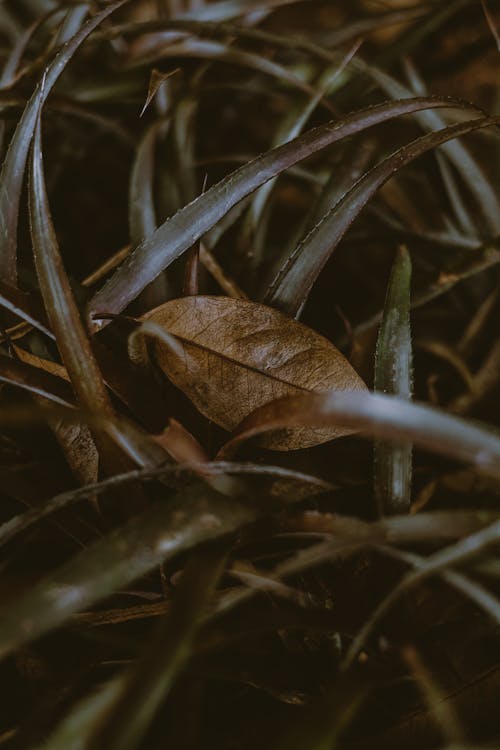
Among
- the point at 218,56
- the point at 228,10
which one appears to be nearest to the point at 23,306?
the point at 218,56

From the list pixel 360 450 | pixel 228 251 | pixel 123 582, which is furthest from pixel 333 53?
pixel 123 582

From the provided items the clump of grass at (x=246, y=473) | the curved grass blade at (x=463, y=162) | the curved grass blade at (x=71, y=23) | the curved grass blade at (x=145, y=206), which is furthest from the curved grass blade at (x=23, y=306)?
the curved grass blade at (x=463, y=162)

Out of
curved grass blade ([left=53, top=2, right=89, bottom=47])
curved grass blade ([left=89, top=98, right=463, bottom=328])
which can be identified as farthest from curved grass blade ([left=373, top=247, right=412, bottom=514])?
curved grass blade ([left=53, top=2, right=89, bottom=47])

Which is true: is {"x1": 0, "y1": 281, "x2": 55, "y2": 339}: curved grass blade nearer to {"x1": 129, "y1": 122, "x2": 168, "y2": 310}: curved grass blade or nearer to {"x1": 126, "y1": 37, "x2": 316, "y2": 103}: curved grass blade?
{"x1": 129, "y1": 122, "x2": 168, "y2": 310}: curved grass blade

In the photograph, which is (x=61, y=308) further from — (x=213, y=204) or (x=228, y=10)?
(x=228, y=10)

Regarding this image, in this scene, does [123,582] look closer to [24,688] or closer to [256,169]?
[24,688]

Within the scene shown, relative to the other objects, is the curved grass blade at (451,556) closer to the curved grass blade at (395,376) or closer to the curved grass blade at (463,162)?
the curved grass blade at (395,376)
